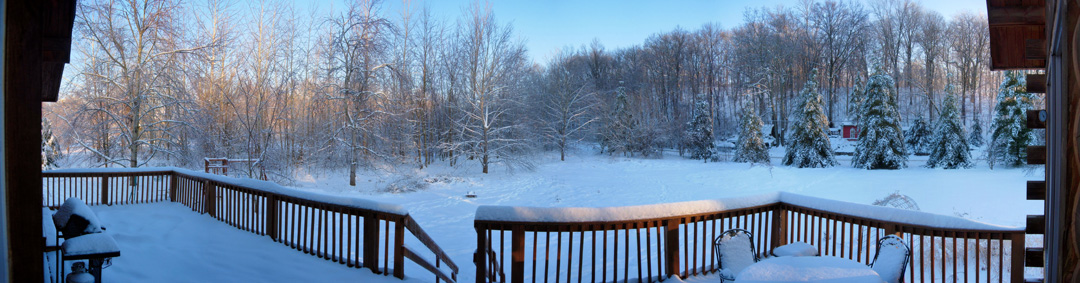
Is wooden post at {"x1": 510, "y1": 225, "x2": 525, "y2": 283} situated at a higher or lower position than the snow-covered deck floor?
higher

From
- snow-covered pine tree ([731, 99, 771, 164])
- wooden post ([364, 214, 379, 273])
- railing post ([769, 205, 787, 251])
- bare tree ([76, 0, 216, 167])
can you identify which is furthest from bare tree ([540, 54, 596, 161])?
wooden post ([364, 214, 379, 273])

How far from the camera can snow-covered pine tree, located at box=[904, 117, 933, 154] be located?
2442cm

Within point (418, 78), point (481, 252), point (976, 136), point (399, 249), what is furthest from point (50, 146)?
point (976, 136)

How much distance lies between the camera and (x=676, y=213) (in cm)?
423

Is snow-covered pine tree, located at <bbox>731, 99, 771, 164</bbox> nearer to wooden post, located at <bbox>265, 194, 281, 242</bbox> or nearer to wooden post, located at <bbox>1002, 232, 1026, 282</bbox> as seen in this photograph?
wooden post, located at <bbox>1002, 232, 1026, 282</bbox>

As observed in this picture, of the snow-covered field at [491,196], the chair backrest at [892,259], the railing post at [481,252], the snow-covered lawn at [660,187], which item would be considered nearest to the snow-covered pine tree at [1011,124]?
the snow-covered lawn at [660,187]

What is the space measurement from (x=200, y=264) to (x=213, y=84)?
16125 mm

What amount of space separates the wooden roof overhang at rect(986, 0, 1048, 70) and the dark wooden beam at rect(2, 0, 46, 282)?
4.26 metres

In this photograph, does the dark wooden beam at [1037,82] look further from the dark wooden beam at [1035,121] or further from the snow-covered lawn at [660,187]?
the snow-covered lawn at [660,187]

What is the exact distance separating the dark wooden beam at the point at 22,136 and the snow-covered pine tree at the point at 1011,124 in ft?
80.3

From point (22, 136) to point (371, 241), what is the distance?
3.34 meters

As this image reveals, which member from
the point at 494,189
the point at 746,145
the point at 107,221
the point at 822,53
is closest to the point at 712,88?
the point at 822,53

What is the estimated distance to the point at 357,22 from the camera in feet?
55.1

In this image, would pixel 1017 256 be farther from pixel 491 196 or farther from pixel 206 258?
pixel 491 196
